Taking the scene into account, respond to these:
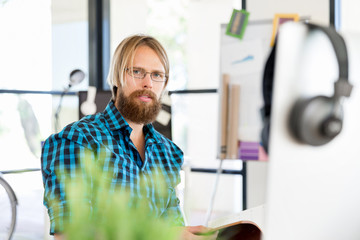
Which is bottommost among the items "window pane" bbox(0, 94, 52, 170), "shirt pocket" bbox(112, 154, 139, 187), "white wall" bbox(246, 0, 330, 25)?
"window pane" bbox(0, 94, 52, 170)

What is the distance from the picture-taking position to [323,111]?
1.72 feet

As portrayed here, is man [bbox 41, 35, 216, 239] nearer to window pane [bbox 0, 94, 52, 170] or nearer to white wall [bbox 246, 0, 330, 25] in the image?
white wall [bbox 246, 0, 330, 25]

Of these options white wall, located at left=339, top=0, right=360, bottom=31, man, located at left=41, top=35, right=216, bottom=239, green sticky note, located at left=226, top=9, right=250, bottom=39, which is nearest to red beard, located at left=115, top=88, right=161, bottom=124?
man, located at left=41, top=35, right=216, bottom=239

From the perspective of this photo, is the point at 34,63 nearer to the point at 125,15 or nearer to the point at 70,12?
the point at 70,12

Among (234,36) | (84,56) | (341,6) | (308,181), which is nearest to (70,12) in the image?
(84,56)

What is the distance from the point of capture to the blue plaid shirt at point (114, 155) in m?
1.21

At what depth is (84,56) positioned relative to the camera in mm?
4348

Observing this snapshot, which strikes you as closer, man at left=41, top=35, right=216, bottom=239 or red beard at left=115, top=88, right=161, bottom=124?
man at left=41, top=35, right=216, bottom=239

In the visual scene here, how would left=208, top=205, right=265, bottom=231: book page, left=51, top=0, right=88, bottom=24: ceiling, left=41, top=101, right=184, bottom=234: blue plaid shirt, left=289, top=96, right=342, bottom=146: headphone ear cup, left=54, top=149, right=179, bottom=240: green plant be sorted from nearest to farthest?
left=54, top=149, right=179, bottom=240: green plant < left=289, top=96, right=342, bottom=146: headphone ear cup < left=208, top=205, right=265, bottom=231: book page < left=41, top=101, right=184, bottom=234: blue plaid shirt < left=51, top=0, right=88, bottom=24: ceiling

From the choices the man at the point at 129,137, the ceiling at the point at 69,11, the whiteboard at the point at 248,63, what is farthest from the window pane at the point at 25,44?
the man at the point at 129,137

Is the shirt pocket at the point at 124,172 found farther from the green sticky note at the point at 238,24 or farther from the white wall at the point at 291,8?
the white wall at the point at 291,8

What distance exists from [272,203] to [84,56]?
13.2 feet

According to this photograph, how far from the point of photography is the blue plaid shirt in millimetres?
1209

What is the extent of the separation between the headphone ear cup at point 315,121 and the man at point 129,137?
59 cm
